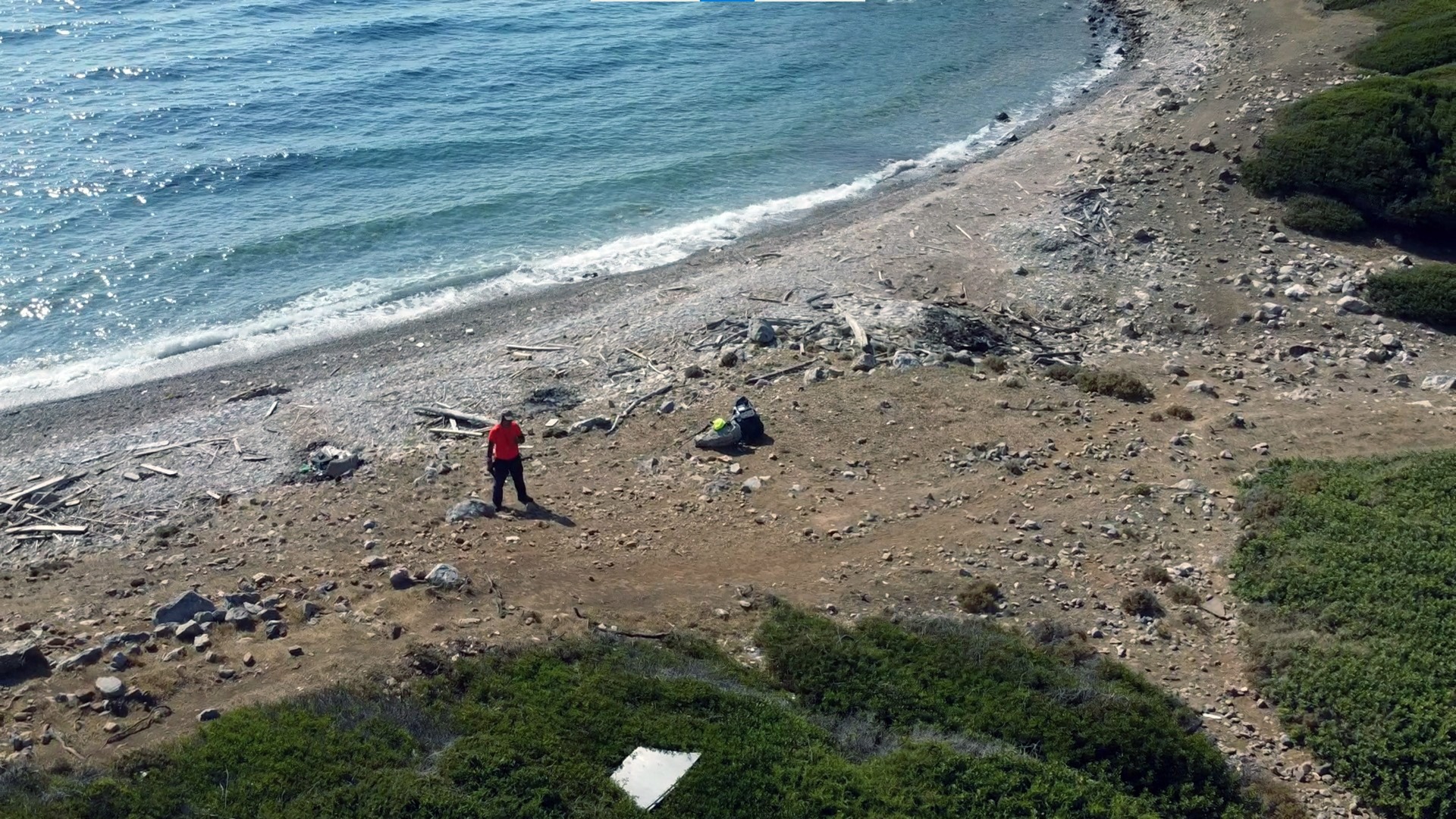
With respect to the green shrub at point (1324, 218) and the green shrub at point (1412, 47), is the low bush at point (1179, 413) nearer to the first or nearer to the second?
the green shrub at point (1324, 218)

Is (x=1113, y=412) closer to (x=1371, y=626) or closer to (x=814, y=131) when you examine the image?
(x=1371, y=626)

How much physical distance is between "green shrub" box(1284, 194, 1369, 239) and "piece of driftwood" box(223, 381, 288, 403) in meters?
23.6

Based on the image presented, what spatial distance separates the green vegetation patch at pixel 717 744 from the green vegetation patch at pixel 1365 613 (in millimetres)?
1557

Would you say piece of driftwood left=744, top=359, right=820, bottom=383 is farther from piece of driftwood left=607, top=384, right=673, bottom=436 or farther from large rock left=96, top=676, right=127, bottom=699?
large rock left=96, top=676, right=127, bottom=699

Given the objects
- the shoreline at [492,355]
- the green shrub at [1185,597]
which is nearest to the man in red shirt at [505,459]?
the shoreline at [492,355]

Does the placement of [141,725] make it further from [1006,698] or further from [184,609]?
[1006,698]

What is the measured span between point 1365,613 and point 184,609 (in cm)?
1497

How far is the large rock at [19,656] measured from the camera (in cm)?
1298

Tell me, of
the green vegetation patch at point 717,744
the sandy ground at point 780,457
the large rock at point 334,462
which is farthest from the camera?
the large rock at point 334,462

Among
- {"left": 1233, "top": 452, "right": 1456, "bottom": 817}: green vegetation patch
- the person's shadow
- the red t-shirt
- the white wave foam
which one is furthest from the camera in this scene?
the white wave foam

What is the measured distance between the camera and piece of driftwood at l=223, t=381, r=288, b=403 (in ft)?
75.6

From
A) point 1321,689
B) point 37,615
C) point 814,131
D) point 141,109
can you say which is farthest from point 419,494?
point 141,109

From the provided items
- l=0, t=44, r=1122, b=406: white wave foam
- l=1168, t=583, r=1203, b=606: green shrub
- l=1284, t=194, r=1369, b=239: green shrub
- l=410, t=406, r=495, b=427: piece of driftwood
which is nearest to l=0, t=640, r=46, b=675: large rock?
l=410, t=406, r=495, b=427: piece of driftwood

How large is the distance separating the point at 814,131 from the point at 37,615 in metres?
31.0
